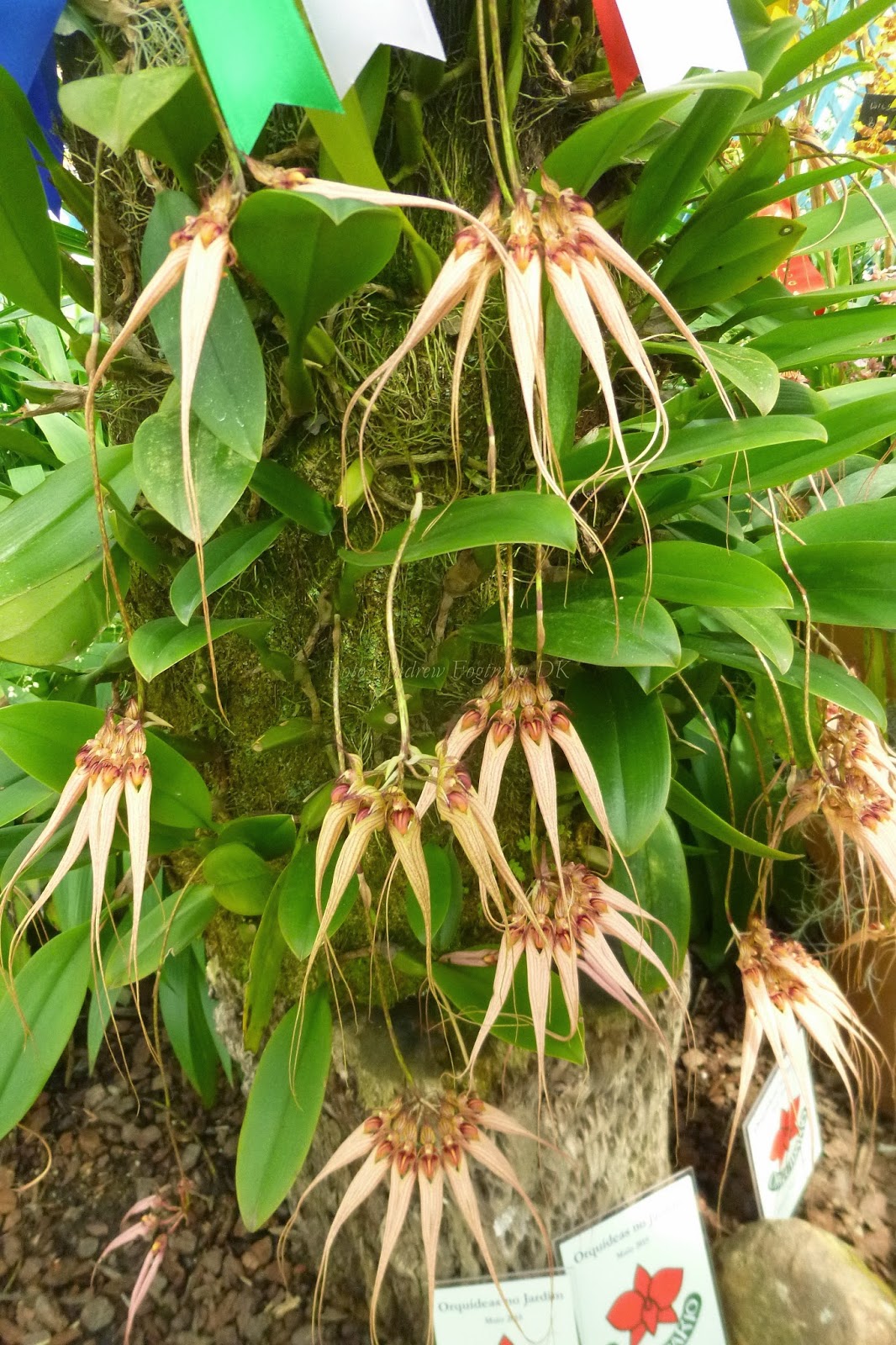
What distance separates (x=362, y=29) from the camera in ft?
1.23

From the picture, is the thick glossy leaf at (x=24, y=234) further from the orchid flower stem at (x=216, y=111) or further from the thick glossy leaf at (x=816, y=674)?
the thick glossy leaf at (x=816, y=674)

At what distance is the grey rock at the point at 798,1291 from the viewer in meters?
0.76

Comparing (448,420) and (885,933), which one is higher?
(448,420)

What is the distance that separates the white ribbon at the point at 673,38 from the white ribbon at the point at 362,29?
120 millimetres

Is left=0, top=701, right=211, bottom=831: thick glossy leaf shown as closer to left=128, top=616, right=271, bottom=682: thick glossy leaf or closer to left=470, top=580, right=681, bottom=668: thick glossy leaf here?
left=128, top=616, right=271, bottom=682: thick glossy leaf

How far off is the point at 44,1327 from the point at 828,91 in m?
1.90

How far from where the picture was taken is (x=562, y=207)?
0.38 m

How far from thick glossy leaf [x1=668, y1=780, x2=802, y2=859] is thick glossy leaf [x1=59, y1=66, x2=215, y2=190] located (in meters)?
0.55

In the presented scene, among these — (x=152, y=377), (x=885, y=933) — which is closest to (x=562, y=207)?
(x=152, y=377)

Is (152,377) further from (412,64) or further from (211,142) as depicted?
(412,64)

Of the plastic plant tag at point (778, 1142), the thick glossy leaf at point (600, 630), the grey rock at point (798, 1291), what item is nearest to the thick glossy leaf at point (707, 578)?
the thick glossy leaf at point (600, 630)

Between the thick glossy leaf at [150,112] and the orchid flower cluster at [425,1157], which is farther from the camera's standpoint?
the orchid flower cluster at [425,1157]

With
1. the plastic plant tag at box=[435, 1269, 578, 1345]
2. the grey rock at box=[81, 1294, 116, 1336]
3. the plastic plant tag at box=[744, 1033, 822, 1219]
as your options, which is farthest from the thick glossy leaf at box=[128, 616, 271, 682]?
the grey rock at box=[81, 1294, 116, 1336]

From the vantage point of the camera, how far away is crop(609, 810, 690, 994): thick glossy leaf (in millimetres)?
698
